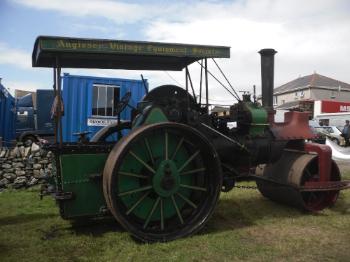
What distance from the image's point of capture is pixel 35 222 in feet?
18.9

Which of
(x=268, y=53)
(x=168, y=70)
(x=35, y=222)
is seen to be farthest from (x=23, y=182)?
(x=268, y=53)

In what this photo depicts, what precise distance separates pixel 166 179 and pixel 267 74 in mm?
2469

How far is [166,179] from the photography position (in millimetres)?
4879

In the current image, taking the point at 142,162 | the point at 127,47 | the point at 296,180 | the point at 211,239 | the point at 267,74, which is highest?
the point at 127,47

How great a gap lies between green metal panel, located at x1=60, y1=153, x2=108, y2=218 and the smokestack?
265 cm

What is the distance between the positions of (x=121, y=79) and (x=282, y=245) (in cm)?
682

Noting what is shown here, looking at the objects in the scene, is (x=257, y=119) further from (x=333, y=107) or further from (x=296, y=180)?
(x=333, y=107)

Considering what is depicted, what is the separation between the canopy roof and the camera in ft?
15.1

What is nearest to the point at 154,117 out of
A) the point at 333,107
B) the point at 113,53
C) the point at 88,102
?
the point at 113,53

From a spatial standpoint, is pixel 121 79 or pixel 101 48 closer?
pixel 101 48

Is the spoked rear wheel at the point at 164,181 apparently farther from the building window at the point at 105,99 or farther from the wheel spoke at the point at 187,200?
the building window at the point at 105,99

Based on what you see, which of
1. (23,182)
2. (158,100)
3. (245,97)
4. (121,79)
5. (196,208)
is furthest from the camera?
(121,79)

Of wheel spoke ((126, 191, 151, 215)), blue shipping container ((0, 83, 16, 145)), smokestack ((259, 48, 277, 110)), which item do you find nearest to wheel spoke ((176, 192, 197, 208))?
wheel spoke ((126, 191, 151, 215))

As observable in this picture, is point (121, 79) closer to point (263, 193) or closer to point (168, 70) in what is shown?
point (168, 70)
